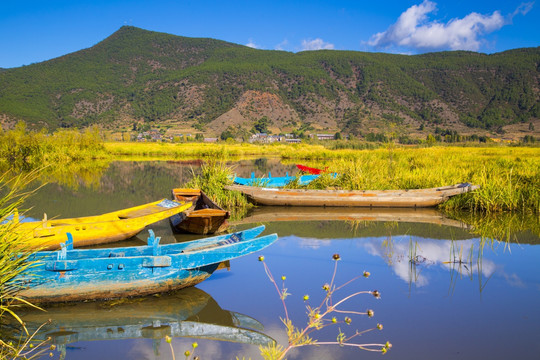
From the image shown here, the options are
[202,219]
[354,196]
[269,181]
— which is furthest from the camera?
[269,181]

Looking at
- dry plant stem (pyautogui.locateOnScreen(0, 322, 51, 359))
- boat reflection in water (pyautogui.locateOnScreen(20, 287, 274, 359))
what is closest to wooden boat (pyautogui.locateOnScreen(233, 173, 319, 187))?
boat reflection in water (pyautogui.locateOnScreen(20, 287, 274, 359))

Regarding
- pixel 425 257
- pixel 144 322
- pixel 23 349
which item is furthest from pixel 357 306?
pixel 23 349

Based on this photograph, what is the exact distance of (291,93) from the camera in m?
127

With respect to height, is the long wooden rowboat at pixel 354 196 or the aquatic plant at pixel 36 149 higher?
the aquatic plant at pixel 36 149

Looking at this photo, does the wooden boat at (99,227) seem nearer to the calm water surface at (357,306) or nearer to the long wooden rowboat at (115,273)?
the calm water surface at (357,306)

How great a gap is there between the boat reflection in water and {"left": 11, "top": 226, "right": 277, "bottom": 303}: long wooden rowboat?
165 millimetres

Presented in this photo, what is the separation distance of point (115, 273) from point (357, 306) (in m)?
3.33

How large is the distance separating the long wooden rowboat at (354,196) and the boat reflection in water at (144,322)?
820cm

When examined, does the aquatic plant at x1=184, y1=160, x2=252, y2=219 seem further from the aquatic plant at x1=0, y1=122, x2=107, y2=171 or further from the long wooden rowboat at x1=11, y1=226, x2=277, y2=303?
the aquatic plant at x1=0, y1=122, x2=107, y2=171

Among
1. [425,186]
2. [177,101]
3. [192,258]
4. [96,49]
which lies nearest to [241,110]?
[177,101]

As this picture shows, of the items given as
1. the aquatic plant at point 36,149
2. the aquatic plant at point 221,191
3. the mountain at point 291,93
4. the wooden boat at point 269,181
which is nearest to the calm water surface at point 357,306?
the aquatic plant at point 221,191

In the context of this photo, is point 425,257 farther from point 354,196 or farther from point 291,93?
point 291,93

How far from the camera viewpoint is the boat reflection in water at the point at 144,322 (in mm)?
5207

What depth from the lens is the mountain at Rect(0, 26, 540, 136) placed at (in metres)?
105
